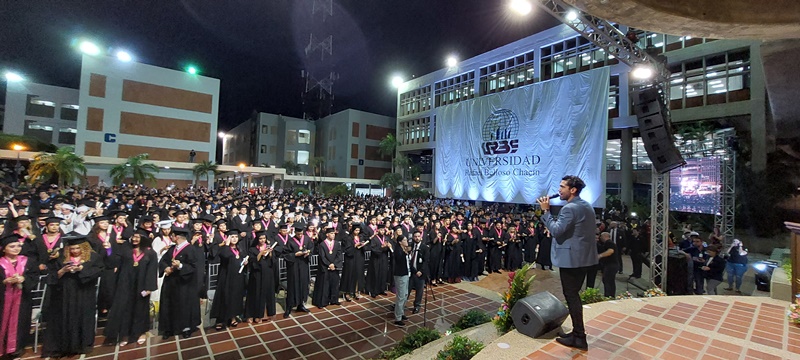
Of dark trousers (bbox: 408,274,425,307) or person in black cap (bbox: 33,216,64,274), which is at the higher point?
person in black cap (bbox: 33,216,64,274)

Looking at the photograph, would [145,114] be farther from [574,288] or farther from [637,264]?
[574,288]

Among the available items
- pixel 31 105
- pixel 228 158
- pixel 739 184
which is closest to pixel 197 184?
pixel 31 105

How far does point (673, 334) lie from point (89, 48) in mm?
39096

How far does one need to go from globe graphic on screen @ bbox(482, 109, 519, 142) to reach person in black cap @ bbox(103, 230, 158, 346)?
18034 mm

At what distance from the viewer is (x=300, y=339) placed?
4.98 m

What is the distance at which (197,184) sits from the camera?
2922 cm

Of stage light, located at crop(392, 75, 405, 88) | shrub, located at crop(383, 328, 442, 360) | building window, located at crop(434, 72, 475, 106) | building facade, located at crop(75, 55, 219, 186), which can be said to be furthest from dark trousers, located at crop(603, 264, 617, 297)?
stage light, located at crop(392, 75, 405, 88)

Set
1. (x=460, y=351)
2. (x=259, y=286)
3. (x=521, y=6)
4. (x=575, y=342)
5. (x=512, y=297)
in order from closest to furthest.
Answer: (x=575, y=342)
(x=460, y=351)
(x=512, y=297)
(x=259, y=286)
(x=521, y=6)

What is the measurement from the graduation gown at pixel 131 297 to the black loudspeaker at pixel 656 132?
379 inches

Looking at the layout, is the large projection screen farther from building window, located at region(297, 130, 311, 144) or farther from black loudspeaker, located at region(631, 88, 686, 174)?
building window, located at region(297, 130, 311, 144)

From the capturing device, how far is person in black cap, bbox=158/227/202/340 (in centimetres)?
491

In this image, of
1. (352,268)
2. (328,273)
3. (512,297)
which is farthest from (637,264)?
(328,273)

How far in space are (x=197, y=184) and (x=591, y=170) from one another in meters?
29.7

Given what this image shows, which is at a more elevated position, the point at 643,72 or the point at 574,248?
the point at 643,72
